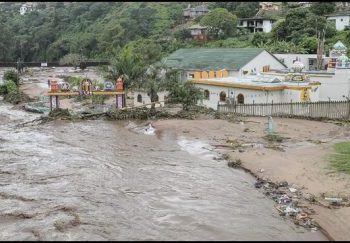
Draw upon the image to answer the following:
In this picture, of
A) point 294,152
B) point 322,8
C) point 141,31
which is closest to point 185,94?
point 294,152

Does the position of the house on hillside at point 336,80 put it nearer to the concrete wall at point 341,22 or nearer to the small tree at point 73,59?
the concrete wall at point 341,22

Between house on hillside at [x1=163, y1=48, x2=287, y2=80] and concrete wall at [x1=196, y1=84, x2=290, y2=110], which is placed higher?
house on hillside at [x1=163, y1=48, x2=287, y2=80]

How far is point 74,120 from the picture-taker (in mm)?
32312

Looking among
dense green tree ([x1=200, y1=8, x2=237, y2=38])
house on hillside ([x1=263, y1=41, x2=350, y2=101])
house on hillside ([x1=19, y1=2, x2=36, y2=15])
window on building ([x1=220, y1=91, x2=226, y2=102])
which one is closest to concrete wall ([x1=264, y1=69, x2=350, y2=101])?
house on hillside ([x1=263, y1=41, x2=350, y2=101])

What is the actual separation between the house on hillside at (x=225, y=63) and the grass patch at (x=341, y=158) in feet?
57.5

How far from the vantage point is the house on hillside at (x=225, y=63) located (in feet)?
134

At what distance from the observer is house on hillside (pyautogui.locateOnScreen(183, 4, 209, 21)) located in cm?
10112

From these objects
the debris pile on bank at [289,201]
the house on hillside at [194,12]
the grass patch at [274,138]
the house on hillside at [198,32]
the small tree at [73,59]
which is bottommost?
the debris pile on bank at [289,201]

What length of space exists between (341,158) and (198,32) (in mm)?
64694

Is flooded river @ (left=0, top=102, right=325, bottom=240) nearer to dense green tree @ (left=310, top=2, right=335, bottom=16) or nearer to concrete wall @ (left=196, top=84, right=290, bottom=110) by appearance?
concrete wall @ (left=196, top=84, right=290, bottom=110)

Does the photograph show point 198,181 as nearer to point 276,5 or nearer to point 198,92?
point 198,92

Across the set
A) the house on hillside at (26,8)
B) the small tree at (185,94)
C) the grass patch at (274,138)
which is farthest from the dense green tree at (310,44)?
the house on hillside at (26,8)

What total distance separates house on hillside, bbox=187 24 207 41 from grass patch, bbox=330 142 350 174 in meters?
58.6

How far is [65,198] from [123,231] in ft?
12.2
